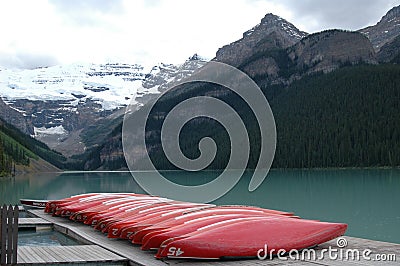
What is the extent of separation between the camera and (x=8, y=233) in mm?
11164

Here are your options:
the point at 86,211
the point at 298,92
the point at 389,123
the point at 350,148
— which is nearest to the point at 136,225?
the point at 86,211

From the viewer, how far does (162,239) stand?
1256cm

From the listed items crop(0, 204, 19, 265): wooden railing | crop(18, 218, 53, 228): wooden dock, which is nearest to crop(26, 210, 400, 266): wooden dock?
crop(0, 204, 19, 265): wooden railing

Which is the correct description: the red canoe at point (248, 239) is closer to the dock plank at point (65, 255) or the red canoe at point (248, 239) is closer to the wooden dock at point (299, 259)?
the wooden dock at point (299, 259)

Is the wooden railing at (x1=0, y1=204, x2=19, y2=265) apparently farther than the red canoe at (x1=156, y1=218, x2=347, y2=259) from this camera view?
No

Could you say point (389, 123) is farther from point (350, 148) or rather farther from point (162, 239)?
point (162, 239)

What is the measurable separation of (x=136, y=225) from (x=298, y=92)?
7143 inches

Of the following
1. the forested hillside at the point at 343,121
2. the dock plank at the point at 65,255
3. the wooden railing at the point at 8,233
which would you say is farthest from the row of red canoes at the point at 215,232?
the forested hillside at the point at 343,121

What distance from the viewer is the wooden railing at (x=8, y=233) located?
36.2ft

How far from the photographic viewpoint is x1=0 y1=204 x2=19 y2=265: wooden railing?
11039 mm

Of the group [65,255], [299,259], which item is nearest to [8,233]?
[65,255]

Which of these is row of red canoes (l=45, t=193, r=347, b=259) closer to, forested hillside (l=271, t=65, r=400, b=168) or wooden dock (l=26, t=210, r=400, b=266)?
wooden dock (l=26, t=210, r=400, b=266)

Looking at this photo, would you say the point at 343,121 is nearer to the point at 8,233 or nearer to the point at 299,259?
the point at 299,259

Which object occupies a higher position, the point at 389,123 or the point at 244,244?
the point at 389,123
